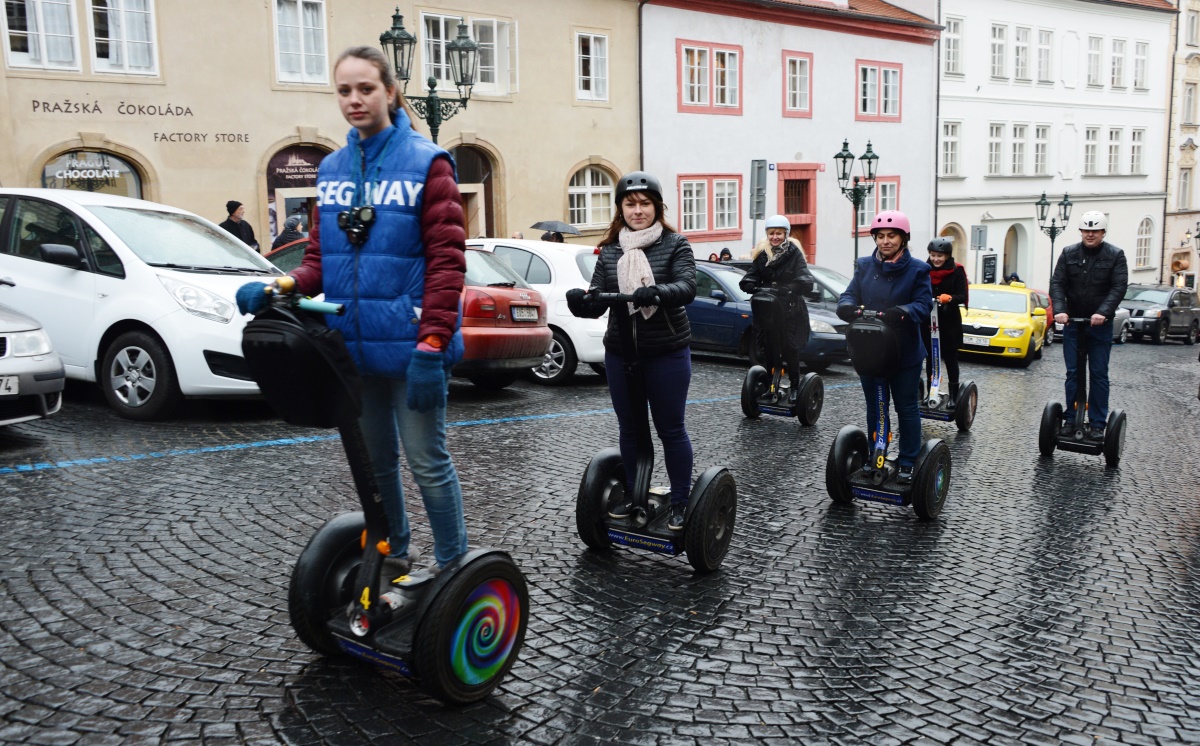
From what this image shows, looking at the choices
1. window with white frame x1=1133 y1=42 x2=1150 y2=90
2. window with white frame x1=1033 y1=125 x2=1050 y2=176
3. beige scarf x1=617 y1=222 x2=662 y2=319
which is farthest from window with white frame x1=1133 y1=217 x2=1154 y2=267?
beige scarf x1=617 y1=222 x2=662 y2=319

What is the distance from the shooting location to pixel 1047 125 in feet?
148

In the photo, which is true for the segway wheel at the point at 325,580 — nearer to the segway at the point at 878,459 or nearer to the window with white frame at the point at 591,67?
the segway at the point at 878,459

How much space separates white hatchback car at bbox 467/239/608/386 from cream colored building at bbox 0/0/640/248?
827cm

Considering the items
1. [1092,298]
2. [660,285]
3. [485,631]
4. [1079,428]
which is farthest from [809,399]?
[485,631]

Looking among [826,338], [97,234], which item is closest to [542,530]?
[97,234]

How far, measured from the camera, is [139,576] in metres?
5.13

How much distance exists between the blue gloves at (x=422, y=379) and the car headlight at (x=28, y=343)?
5320 millimetres

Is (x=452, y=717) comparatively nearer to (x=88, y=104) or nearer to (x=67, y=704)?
(x=67, y=704)

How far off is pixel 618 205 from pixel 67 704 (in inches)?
122

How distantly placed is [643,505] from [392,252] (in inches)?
91.7

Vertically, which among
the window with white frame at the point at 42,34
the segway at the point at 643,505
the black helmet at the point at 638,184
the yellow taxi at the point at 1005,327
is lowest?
the yellow taxi at the point at 1005,327

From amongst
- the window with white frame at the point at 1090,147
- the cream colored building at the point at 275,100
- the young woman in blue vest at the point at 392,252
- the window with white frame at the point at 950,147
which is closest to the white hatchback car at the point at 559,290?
the cream colored building at the point at 275,100

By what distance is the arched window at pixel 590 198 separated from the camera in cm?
2806

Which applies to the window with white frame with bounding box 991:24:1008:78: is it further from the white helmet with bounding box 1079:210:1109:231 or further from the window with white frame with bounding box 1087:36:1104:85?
the white helmet with bounding box 1079:210:1109:231
